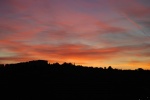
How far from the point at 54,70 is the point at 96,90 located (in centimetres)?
381

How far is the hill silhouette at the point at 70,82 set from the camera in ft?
55.6

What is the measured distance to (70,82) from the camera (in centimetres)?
1867

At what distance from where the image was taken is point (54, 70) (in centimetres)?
1870

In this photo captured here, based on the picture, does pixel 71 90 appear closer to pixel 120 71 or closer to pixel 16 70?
pixel 16 70

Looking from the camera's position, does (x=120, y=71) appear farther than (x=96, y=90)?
Yes

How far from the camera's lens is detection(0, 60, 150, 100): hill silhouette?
1695 centimetres

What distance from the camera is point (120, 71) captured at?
22.1m

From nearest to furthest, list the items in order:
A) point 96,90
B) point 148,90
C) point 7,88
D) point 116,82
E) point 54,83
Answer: point 7,88 < point 54,83 < point 96,90 < point 116,82 < point 148,90

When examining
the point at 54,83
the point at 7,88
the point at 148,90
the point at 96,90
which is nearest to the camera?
the point at 7,88

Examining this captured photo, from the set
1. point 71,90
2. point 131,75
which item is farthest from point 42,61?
point 131,75

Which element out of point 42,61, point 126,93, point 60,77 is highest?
point 42,61

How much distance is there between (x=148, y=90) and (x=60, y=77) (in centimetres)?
913

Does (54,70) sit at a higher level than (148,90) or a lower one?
higher

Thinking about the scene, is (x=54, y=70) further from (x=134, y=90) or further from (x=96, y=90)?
(x=134, y=90)
